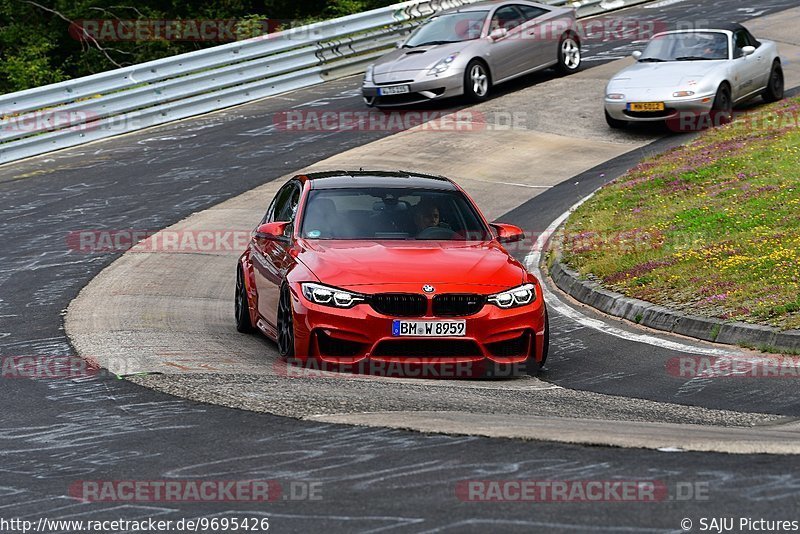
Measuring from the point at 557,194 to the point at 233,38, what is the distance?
18436mm

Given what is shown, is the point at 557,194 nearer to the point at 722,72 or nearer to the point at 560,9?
the point at 722,72

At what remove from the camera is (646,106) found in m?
20.8

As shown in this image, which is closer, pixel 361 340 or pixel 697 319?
pixel 361 340

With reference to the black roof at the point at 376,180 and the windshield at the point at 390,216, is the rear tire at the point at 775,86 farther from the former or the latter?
the windshield at the point at 390,216

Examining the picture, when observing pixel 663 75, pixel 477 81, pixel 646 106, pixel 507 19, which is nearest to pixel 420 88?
pixel 477 81

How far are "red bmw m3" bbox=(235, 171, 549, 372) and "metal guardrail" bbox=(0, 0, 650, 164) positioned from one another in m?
11.8

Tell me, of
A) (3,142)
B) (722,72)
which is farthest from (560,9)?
(3,142)

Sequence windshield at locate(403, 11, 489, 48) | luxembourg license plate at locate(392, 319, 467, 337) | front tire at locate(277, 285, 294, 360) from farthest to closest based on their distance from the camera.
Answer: windshield at locate(403, 11, 489, 48), front tire at locate(277, 285, 294, 360), luxembourg license plate at locate(392, 319, 467, 337)

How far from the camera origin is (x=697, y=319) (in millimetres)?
10992

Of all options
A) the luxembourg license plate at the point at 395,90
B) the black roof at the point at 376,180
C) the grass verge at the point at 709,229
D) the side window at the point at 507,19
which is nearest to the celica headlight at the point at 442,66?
the luxembourg license plate at the point at 395,90

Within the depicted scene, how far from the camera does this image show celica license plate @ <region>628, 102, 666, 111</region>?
20.7m

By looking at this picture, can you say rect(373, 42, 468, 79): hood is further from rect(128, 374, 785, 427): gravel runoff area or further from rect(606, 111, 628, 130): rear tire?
rect(128, 374, 785, 427): gravel runoff area

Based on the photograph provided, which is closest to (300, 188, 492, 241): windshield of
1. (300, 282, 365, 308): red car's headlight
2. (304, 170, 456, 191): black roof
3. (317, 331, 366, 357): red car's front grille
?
(304, 170, 456, 191): black roof

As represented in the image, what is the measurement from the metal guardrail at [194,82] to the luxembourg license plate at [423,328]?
13395 mm
